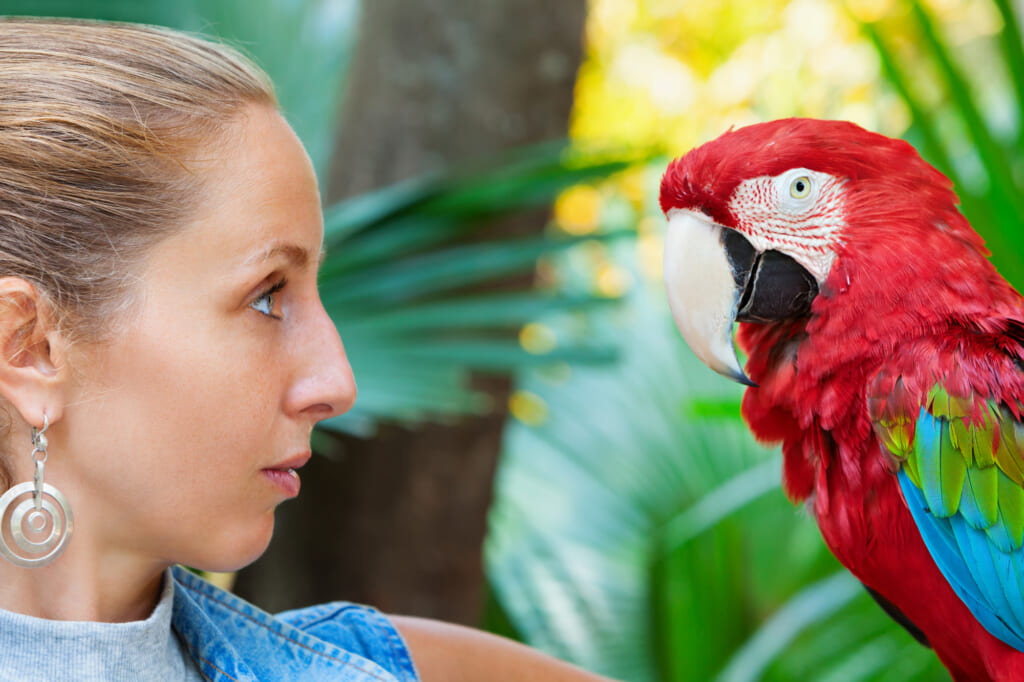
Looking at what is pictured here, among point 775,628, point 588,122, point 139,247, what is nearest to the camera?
point 139,247

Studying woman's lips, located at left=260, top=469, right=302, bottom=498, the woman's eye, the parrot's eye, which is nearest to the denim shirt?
woman's lips, located at left=260, top=469, right=302, bottom=498

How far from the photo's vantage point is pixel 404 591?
5.06 feet

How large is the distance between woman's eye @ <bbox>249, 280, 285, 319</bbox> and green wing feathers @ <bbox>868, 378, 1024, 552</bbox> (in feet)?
1.59

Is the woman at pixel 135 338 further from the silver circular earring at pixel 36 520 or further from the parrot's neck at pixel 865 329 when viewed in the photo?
the parrot's neck at pixel 865 329

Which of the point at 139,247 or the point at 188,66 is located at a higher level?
the point at 188,66

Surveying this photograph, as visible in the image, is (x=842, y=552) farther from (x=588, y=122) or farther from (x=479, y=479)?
(x=588, y=122)

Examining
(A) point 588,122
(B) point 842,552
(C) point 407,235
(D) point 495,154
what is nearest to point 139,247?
(C) point 407,235

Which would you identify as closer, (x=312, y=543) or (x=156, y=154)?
(x=156, y=154)

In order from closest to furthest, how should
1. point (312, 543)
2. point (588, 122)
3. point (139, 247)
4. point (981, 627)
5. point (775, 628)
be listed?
1. point (139, 247)
2. point (981, 627)
3. point (775, 628)
4. point (312, 543)
5. point (588, 122)

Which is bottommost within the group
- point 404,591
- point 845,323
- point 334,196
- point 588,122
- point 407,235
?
point 404,591

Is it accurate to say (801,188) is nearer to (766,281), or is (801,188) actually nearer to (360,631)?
(766,281)

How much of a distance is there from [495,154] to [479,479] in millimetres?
569

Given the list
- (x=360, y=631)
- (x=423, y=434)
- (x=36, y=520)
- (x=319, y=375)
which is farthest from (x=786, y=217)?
(x=423, y=434)

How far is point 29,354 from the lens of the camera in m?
0.65
